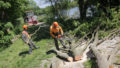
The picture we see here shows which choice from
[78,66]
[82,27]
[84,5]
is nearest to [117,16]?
[82,27]

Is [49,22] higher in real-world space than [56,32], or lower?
lower

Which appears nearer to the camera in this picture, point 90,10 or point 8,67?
point 8,67

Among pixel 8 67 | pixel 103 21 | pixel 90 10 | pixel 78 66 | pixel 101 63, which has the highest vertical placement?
pixel 90 10

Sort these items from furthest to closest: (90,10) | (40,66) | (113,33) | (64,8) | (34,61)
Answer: (64,8), (90,10), (113,33), (34,61), (40,66)

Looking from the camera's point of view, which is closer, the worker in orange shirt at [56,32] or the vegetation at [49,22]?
the worker in orange shirt at [56,32]

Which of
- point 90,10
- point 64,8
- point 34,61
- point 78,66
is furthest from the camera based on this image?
point 64,8

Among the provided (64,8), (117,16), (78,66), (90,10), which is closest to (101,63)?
(78,66)

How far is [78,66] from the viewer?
14.5ft

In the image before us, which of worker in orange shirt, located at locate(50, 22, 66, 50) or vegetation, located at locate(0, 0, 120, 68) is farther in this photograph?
vegetation, located at locate(0, 0, 120, 68)

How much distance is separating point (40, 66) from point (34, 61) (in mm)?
692

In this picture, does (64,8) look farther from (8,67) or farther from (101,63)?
(101,63)

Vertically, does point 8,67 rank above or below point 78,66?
below

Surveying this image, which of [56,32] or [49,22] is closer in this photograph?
[56,32]

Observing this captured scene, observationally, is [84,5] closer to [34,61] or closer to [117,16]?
[117,16]
